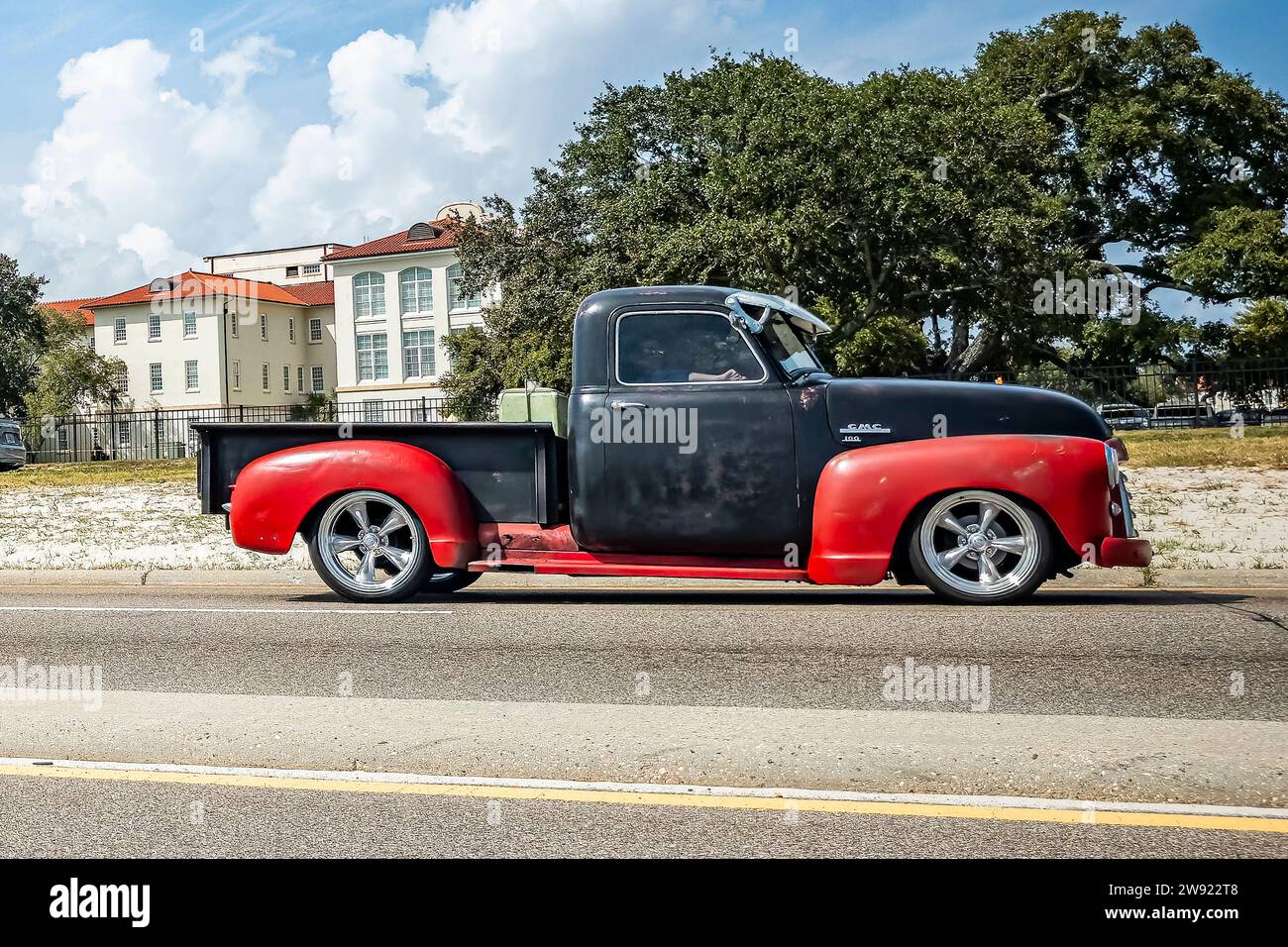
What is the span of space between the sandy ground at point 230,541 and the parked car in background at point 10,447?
64.0ft

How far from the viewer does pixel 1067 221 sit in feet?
150

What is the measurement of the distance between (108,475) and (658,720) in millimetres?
28308

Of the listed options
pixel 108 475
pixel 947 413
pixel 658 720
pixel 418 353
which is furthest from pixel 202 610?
pixel 418 353

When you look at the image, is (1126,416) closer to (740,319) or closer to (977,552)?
(977,552)

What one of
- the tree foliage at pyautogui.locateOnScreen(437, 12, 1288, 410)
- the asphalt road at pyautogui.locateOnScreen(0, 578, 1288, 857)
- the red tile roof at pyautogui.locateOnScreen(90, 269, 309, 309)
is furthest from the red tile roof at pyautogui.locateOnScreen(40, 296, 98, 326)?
the asphalt road at pyautogui.locateOnScreen(0, 578, 1288, 857)

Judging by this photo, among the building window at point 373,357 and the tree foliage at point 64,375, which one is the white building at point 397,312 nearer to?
the building window at point 373,357

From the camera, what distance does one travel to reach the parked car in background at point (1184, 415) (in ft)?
101

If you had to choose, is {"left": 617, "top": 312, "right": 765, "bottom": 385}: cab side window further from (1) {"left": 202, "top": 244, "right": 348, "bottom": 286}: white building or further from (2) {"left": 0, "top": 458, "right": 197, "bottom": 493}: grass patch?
(1) {"left": 202, "top": 244, "right": 348, "bottom": 286}: white building

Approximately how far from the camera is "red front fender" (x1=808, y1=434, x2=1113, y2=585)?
8859mm

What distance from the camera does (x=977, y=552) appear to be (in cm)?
921

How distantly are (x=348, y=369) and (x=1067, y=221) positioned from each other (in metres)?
53.6

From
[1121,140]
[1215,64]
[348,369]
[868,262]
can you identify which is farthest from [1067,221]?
[348,369]

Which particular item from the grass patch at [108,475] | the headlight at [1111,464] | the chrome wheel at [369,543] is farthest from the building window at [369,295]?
the headlight at [1111,464]

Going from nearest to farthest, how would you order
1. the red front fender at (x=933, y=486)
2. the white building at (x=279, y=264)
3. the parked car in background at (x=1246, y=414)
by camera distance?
the red front fender at (x=933, y=486)
the parked car in background at (x=1246, y=414)
the white building at (x=279, y=264)
